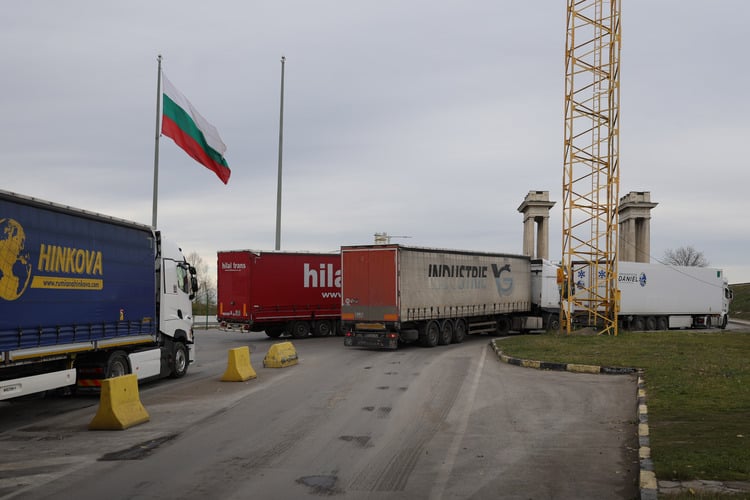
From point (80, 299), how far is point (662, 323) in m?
36.1

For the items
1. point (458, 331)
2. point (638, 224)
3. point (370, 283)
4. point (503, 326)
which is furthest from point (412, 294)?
point (638, 224)

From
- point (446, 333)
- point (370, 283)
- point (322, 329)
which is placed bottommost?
point (322, 329)

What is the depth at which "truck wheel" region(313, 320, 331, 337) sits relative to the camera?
31.2 metres

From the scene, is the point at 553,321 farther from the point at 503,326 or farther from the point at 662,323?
the point at 662,323

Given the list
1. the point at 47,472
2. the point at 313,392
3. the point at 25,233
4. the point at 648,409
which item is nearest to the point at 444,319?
the point at 313,392

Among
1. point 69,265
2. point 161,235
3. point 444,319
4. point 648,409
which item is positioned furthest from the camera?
point 444,319

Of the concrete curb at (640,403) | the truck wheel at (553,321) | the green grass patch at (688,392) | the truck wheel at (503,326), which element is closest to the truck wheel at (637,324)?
the truck wheel at (553,321)

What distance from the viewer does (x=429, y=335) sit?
25.2 metres

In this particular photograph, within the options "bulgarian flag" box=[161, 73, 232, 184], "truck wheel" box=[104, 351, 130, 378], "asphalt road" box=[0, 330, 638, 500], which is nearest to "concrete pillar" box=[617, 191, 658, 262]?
"bulgarian flag" box=[161, 73, 232, 184]

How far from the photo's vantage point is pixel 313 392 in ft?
45.7

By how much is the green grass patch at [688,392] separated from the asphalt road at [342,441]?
0.53 meters

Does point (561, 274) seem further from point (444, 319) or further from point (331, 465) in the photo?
point (331, 465)

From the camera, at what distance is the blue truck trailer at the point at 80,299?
10.9 m

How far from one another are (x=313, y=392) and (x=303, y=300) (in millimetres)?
16403
